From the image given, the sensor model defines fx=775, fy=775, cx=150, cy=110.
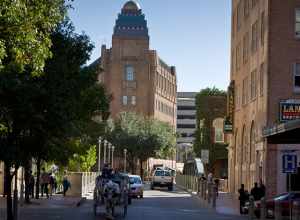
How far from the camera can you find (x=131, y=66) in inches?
5428

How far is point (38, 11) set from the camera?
1417cm

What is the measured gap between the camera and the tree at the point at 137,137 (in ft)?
356

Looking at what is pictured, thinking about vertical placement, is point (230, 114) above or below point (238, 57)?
below

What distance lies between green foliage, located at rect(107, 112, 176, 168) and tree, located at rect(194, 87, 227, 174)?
7.57m

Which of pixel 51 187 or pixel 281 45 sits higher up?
pixel 281 45

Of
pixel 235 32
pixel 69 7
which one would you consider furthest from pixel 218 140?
pixel 69 7

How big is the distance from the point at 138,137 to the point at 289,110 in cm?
6126

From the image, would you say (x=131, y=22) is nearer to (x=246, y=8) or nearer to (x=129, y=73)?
(x=129, y=73)

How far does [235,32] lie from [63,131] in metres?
45.6

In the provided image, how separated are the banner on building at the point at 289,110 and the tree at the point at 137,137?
60.6 metres

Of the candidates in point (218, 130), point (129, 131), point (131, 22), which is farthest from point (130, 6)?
point (218, 130)

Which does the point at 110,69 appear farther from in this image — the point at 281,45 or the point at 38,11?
the point at 38,11

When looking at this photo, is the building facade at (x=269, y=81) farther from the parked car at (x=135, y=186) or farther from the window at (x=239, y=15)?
the parked car at (x=135, y=186)

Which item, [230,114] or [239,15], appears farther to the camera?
[230,114]
